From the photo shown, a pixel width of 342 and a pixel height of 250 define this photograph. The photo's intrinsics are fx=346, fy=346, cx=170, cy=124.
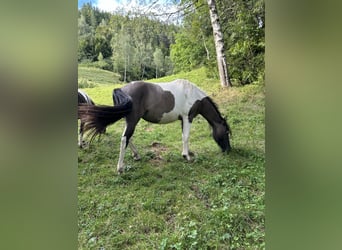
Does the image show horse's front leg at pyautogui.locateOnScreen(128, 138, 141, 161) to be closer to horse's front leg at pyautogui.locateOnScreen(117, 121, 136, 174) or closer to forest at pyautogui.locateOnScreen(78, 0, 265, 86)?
horse's front leg at pyautogui.locateOnScreen(117, 121, 136, 174)

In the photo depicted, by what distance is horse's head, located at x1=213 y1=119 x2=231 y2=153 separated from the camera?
1713 millimetres

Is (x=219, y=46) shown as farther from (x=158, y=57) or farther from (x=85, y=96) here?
(x=85, y=96)

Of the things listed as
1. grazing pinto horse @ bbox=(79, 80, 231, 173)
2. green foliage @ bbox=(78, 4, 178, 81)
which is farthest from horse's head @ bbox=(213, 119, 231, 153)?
green foliage @ bbox=(78, 4, 178, 81)

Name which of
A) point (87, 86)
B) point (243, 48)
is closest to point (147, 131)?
point (87, 86)

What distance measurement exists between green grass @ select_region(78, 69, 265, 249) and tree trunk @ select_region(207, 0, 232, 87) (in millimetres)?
49

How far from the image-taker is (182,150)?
5.60ft

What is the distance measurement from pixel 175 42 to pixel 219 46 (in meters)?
0.21

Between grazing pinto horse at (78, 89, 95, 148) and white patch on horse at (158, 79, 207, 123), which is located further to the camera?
white patch on horse at (158, 79, 207, 123)

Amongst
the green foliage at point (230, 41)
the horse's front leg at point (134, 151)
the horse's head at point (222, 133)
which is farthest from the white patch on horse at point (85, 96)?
the horse's head at point (222, 133)

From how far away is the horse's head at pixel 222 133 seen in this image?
171 centimetres

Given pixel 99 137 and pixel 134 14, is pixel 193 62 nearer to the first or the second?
pixel 134 14
